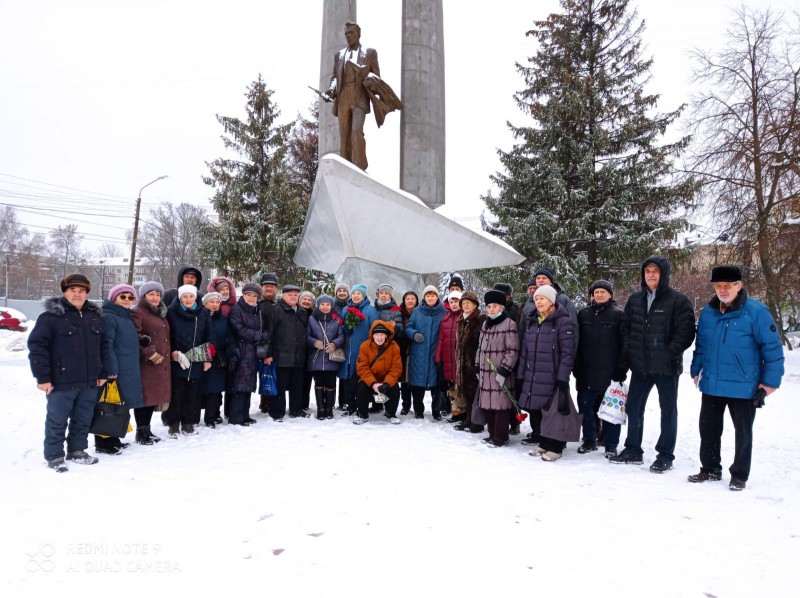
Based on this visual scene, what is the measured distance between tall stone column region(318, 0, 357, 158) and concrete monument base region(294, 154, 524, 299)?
8.33ft

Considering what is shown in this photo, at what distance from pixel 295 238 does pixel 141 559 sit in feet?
47.8

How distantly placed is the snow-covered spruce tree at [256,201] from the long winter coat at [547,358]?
42.6ft

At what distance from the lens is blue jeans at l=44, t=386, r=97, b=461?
3.87 m

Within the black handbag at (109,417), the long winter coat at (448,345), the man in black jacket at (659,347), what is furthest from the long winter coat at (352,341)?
the man in black jacket at (659,347)

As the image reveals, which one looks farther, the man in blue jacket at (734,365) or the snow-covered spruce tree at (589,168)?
the snow-covered spruce tree at (589,168)

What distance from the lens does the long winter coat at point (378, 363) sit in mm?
5547

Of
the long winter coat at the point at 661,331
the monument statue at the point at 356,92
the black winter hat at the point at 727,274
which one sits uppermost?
the monument statue at the point at 356,92

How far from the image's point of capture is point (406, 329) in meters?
5.82

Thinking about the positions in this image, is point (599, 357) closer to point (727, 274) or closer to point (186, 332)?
point (727, 274)

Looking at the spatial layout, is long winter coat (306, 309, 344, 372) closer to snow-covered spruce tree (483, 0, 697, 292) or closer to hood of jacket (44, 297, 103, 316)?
hood of jacket (44, 297, 103, 316)

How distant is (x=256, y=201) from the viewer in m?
17.8

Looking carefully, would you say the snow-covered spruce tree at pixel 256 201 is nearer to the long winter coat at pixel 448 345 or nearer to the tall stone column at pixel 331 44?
the tall stone column at pixel 331 44

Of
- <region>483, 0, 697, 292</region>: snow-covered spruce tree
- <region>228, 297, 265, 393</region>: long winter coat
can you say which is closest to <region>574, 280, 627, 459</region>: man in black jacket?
<region>228, 297, 265, 393</region>: long winter coat

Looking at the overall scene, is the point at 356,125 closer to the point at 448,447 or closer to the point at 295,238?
the point at 448,447
